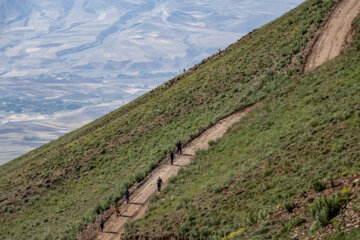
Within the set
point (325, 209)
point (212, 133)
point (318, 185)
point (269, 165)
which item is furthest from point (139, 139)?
point (325, 209)

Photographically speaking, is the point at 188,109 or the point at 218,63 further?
the point at 218,63

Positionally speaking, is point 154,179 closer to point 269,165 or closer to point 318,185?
point 269,165

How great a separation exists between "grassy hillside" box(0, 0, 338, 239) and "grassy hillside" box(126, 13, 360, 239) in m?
3.50

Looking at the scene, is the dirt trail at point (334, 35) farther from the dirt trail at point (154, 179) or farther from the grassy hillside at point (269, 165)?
the dirt trail at point (154, 179)

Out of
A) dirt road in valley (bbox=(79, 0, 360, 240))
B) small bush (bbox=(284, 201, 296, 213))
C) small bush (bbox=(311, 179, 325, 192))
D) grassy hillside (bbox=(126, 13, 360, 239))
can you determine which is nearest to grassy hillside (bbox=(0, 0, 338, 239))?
dirt road in valley (bbox=(79, 0, 360, 240))

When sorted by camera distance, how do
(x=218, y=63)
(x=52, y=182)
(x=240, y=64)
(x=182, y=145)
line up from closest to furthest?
(x=182, y=145), (x=52, y=182), (x=240, y=64), (x=218, y=63)

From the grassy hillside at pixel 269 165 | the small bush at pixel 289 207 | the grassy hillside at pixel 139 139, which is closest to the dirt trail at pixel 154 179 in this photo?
the grassy hillside at pixel 139 139

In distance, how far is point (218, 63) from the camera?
5981 centimetres

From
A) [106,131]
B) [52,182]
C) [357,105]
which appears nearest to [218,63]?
[106,131]

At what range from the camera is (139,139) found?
47312 mm

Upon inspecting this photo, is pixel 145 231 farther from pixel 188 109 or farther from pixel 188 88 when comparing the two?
pixel 188 88

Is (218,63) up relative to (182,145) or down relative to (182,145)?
up

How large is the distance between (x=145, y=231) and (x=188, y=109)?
83.8 ft

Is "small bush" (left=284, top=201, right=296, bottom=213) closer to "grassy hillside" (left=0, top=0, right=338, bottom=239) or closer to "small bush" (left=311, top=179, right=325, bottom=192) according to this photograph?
"small bush" (left=311, top=179, right=325, bottom=192)
